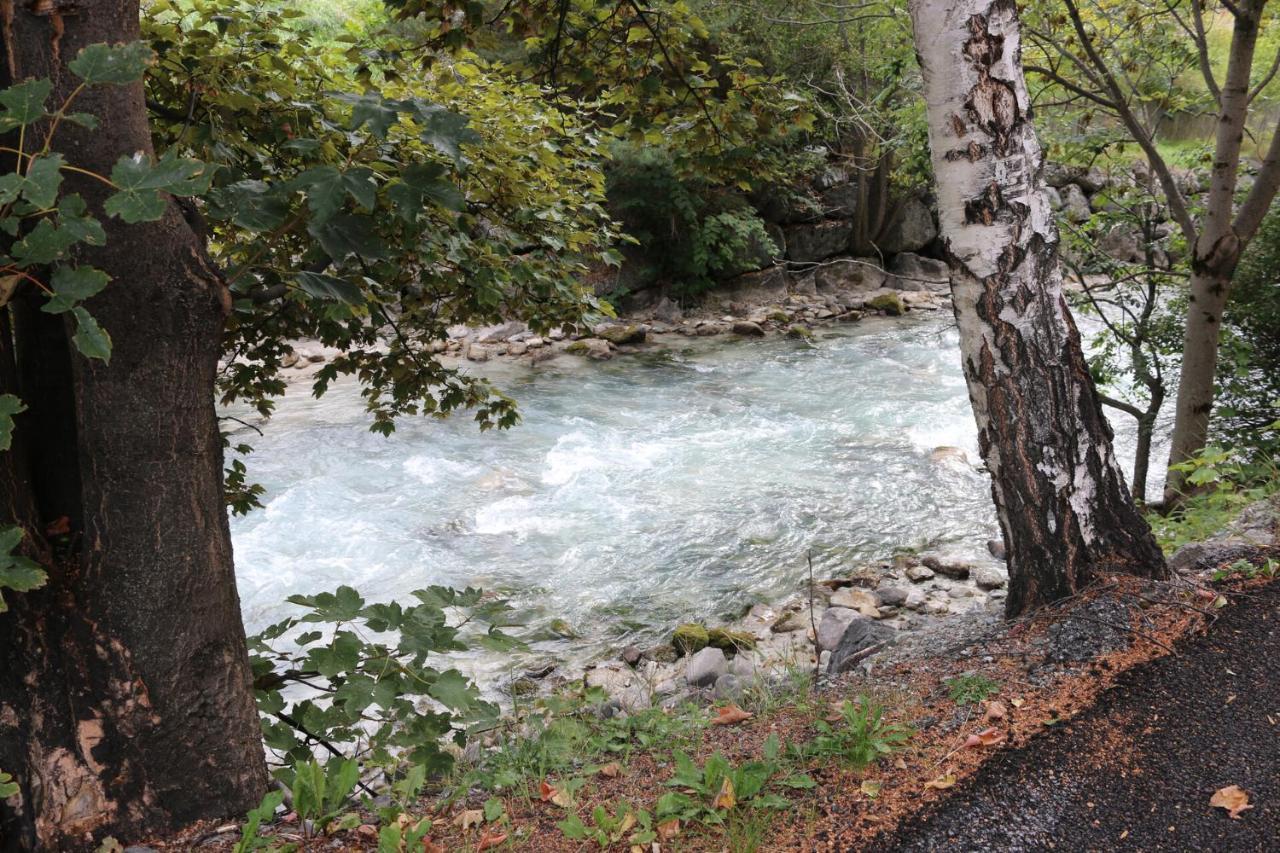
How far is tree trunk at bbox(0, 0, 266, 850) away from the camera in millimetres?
1992

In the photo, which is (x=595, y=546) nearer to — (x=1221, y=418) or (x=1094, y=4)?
(x=1221, y=418)

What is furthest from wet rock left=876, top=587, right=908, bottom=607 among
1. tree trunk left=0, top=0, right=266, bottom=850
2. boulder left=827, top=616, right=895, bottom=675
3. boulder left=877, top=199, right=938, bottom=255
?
boulder left=877, top=199, right=938, bottom=255

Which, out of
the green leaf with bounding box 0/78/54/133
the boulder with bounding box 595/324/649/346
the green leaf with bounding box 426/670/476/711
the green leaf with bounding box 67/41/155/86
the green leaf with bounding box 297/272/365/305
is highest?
the green leaf with bounding box 67/41/155/86

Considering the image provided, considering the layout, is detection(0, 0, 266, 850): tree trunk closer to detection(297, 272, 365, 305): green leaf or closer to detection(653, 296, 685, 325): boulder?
detection(297, 272, 365, 305): green leaf

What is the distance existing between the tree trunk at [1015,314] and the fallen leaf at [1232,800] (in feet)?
2.91

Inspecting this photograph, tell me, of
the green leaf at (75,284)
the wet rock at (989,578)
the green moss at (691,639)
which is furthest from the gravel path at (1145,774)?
the wet rock at (989,578)

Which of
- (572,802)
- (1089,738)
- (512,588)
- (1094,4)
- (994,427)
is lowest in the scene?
(512,588)

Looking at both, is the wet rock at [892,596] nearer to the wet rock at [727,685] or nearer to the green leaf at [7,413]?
the wet rock at [727,685]

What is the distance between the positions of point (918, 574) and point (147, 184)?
20.8 feet

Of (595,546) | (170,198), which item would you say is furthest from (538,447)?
(170,198)

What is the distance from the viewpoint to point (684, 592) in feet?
22.9

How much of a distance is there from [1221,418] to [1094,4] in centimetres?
323

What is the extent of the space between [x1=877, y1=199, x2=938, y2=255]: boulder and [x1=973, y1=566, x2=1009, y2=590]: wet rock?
14486mm

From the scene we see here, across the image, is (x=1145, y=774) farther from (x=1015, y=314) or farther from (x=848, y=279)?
(x=848, y=279)
